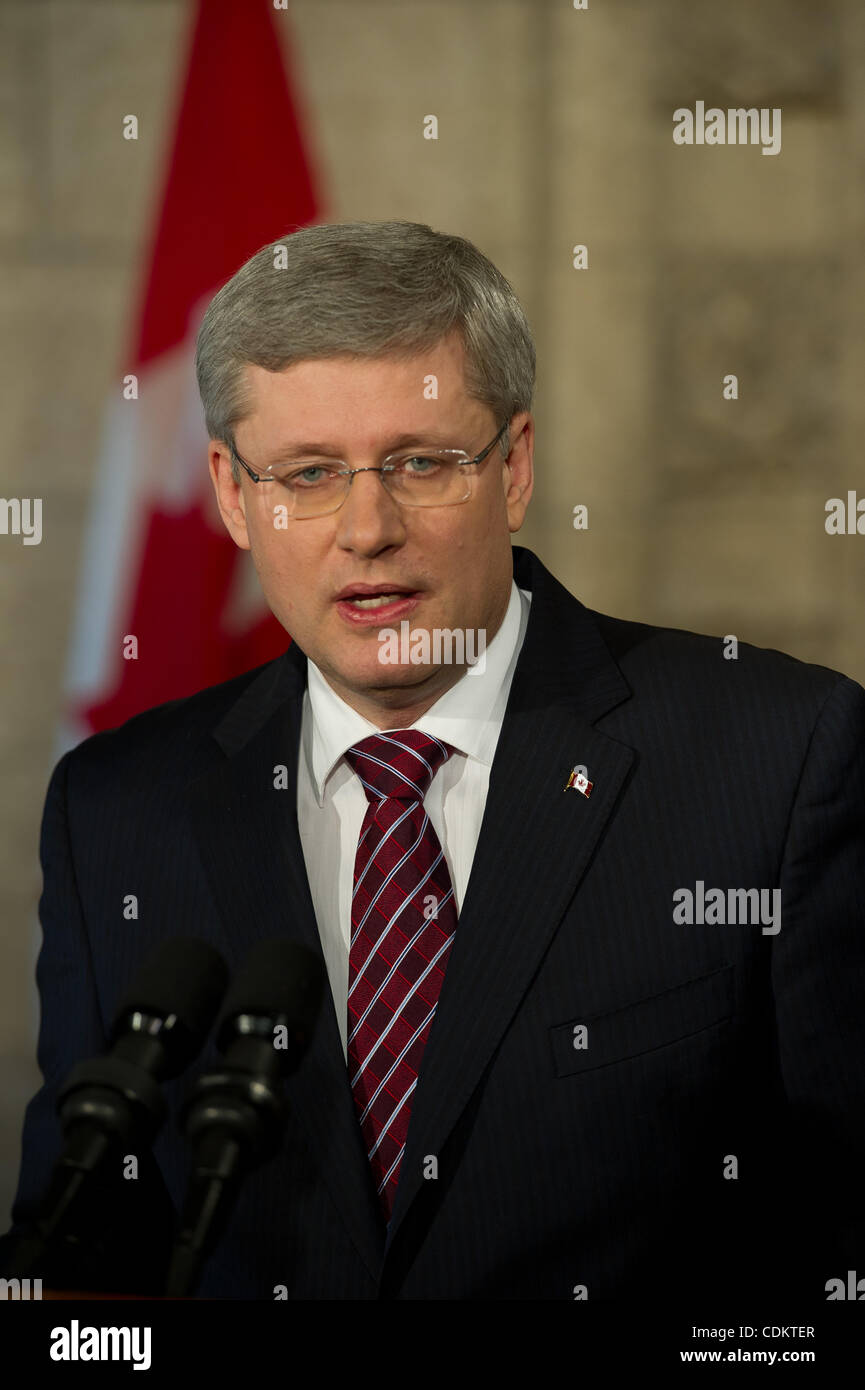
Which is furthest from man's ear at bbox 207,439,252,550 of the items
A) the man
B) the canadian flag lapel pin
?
the canadian flag lapel pin

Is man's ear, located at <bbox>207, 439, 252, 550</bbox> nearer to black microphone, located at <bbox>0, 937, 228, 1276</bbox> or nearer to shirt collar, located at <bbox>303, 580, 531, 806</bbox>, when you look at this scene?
shirt collar, located at <bbox>303, 580, 531, 806</bbox>

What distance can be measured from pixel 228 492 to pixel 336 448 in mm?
291

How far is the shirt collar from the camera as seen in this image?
1.84m

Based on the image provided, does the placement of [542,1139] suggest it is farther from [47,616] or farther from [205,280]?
[205,280]

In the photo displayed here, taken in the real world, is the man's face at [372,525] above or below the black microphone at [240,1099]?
above

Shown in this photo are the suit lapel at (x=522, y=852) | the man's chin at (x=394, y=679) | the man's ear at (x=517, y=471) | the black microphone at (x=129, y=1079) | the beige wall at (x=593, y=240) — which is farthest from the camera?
the beige wall at (x=593, y=240)

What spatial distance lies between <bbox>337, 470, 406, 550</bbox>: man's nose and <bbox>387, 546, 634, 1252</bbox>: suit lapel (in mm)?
299

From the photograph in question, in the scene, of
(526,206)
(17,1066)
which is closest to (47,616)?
(17,1066)

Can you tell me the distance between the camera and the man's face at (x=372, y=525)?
65.6 inches

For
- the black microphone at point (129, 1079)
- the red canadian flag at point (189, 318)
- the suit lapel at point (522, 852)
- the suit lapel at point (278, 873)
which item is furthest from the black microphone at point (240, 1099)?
the red canadian flag at point (189, 318)

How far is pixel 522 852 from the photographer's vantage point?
1707mm

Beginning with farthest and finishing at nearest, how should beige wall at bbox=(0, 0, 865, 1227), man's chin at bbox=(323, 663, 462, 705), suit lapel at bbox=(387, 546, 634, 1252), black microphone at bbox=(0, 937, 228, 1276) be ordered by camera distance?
beige wall at bbox=(0, 0, 865, 1227) < man's chin at bbox=(323, 663, 462, 705) < suit lapel at bbox=(387, 546, 634, 1252) < black microphone at bbox=(0, 937, 228, 1276)

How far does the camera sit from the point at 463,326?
1.73 meters

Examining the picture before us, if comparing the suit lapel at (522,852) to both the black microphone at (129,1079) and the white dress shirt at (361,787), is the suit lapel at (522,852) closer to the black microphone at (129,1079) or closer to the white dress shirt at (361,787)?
the white dress shirt at (361,787)
